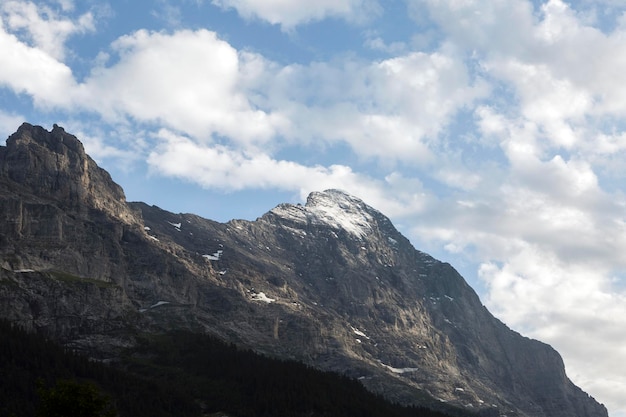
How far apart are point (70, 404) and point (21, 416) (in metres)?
147

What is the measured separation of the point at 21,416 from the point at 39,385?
463 ft

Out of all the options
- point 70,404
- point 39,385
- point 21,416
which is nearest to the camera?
point 70,404

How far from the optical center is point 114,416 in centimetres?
→ 7194

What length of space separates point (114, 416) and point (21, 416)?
475ft

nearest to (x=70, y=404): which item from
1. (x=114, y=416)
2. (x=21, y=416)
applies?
(x=114, y=416)

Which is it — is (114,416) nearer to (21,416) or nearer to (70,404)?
(70,404)

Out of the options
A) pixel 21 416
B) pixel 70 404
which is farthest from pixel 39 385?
pixel 21 416

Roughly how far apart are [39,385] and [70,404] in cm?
718

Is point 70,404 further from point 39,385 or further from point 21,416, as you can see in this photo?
point 21,416

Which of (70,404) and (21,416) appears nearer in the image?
(70,404)

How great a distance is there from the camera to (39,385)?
73.4m

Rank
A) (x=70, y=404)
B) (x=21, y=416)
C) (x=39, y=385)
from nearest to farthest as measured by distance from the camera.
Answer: (x=70, y=404) < (x=39, y=385) < (x=21, y=416)

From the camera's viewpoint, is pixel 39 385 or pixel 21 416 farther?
pixel 21 416

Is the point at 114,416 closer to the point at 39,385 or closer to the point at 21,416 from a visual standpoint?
the point at 39,385
